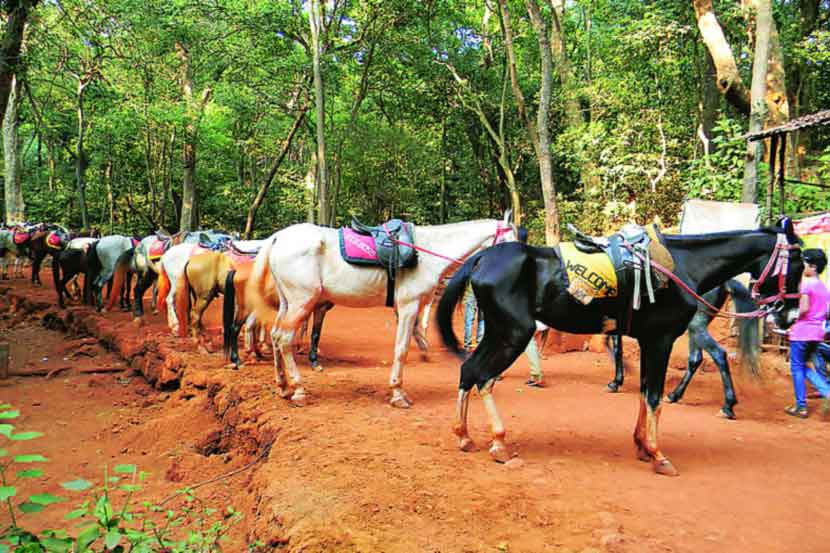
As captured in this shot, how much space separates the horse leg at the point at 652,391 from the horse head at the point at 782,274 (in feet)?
3.81

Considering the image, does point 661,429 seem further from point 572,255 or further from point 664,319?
point 572,255

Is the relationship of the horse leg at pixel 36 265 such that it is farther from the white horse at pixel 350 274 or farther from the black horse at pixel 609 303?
the black horse at pixel 609 303

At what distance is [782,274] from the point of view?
15.4 ft

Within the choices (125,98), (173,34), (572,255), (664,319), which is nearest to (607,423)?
(664,319)

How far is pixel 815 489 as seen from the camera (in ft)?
12.9

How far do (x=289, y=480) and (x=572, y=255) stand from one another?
2937 millimetres

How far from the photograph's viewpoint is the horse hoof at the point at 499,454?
Result: 4.32 metres

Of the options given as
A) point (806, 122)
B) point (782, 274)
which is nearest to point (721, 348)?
point (782, 274)

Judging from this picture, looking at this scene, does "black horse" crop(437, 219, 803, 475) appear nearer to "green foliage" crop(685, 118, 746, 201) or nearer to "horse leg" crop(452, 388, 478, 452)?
"horse leg" crop(452, 388, 478, 452)

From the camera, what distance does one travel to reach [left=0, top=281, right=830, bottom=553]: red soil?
3.19 meters

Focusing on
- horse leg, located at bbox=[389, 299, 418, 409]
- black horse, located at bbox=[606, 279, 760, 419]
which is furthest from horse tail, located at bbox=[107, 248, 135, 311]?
black horse, located at bbox=[606, 279, 760, 419]

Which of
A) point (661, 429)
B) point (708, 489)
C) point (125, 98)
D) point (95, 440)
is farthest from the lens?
point (125, 98)

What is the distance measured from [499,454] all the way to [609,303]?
160 cm

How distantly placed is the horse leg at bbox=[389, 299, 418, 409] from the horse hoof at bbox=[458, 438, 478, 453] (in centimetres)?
146
